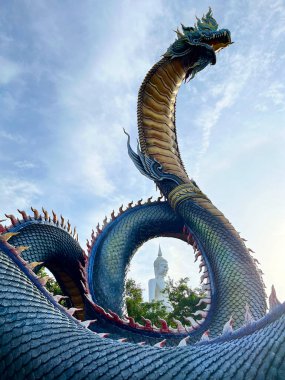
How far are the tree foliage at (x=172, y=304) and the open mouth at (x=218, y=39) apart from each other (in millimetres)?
7189

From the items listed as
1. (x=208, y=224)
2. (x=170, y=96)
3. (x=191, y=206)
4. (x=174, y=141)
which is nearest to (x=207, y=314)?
(x=208, y=224)

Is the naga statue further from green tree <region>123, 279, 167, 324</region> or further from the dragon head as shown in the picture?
green tree <region>123, 279, 167, 324</region>

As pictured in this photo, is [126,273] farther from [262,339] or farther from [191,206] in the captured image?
[262,339]

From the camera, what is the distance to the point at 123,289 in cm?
516

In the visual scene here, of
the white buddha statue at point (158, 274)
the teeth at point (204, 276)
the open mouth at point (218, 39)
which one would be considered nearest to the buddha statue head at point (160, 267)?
the white buddha statue at point (158, 274)

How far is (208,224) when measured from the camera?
17.0 feet

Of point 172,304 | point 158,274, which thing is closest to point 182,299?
point 172,304

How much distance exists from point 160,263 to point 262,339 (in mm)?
19031

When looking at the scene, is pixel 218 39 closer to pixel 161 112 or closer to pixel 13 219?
pixel 161 112

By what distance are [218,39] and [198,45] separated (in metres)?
0.43

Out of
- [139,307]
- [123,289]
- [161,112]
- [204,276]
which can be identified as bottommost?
[204,276]

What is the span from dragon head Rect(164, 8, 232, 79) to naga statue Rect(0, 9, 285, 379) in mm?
18

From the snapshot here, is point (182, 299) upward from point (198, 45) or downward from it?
downward

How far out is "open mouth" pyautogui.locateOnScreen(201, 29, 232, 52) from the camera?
677cm
